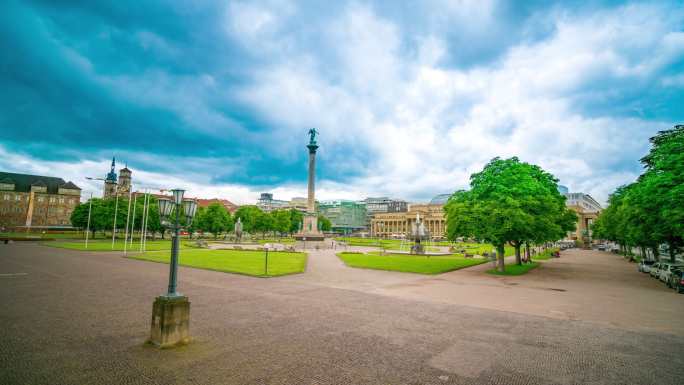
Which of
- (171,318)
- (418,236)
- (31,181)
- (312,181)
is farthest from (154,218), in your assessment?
(171,318)

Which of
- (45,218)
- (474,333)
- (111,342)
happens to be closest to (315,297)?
(474,333)

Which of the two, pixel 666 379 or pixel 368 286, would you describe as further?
pixel 368 286

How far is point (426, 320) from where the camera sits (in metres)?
13.5

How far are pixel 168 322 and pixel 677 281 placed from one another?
1321 inches

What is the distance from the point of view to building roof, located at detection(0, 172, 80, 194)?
12522 centimetres

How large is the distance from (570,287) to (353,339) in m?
22.1

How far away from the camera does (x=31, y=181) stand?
423 feet

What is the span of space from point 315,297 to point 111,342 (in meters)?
9.80

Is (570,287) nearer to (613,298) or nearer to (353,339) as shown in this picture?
(613,298)

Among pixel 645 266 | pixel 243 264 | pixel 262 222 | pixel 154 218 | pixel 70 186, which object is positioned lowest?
pixel 243 264

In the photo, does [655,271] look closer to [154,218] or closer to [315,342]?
[315,342]

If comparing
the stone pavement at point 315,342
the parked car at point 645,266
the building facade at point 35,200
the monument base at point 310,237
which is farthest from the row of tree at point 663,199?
the building facade at point 35,200

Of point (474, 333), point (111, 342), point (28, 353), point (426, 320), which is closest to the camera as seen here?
point (28, 353)

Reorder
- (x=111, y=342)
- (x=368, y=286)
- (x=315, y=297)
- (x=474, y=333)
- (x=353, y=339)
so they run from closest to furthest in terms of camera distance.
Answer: (x=111, y=342), (x=353, y=339), (x=474, y=333), (x=315, y=297), (x=368, y=286)
